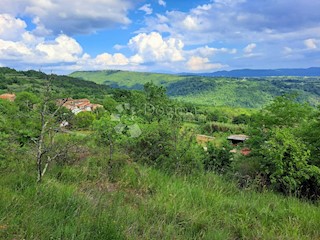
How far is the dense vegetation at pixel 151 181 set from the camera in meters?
3.07

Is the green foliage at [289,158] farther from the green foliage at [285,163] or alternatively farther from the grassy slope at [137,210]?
the grassy slope at [137,210]

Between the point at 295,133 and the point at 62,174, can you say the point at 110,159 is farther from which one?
the point at 295,133

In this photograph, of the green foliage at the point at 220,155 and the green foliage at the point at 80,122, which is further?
the green foliage at the point at 220,155

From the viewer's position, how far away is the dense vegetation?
3068 millimetres

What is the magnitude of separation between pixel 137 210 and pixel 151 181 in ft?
3.84

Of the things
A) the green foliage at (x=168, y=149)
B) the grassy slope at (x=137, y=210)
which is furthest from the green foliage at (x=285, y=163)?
the green foliage at (x=168, y=149)

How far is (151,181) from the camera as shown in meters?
4.76

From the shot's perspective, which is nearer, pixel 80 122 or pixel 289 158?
pixel 289 158

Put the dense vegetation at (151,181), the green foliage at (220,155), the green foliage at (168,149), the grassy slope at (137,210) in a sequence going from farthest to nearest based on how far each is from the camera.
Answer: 1. the green foliage at (220,155)
2. the green foliage at (168,149)
3. the dense vegetation at (151,181)
4. the grassy slope at (137,210)

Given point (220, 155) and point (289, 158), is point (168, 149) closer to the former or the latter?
point (220, 155)

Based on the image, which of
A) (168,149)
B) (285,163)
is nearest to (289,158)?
(285,163)

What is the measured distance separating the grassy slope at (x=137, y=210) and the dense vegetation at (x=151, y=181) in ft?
0.04

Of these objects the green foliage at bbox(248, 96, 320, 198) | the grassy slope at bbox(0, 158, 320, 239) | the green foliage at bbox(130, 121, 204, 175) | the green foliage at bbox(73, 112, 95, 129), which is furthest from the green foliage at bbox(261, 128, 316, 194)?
the green foliage at bbox(73, 112, 95, 129)

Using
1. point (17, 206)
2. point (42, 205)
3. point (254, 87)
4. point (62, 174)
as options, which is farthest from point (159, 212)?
point (254, 87)
